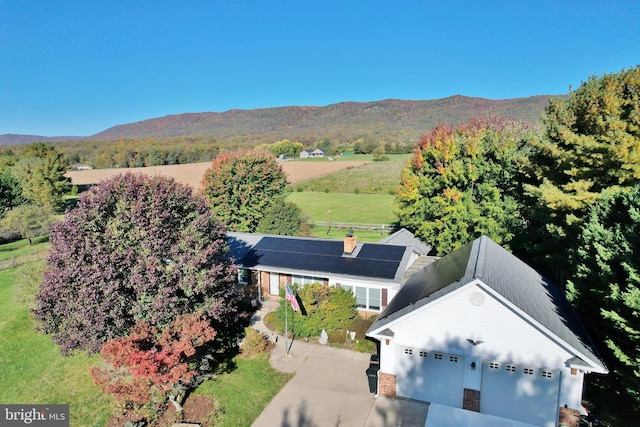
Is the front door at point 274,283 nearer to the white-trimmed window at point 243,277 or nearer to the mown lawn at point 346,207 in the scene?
the white-trimmed window at point 243,277

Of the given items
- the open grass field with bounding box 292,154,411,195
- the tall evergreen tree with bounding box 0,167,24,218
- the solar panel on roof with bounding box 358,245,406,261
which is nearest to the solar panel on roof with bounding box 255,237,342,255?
the solar panel on roof with bounding box 358,245,406,261

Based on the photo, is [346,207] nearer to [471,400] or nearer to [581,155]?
[581,155]

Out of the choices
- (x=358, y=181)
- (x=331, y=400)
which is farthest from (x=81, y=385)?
(x=358, y=181)

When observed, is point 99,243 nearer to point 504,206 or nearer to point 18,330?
point 18,330

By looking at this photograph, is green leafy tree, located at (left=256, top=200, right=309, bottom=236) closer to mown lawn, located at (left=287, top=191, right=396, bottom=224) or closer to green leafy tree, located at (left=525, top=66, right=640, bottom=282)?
mown lawn, located at (left=287, top=191, right=396, bottom=224)

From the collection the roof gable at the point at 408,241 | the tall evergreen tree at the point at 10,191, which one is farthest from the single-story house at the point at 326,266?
the tall evergreen tree at the point at 10,191

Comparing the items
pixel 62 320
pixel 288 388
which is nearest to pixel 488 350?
pixel 288 388
